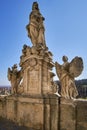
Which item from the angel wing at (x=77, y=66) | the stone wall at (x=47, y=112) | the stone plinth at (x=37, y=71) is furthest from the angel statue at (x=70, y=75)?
the stone plinth at (x=37, y=71)

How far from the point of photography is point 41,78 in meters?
11.0

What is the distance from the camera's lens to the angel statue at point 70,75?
9852mm

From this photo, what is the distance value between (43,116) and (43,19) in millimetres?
5695

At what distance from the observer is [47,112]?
34.3 ft

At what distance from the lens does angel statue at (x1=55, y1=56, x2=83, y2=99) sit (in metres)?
9.85

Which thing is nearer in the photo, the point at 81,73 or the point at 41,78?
the point at 81,73

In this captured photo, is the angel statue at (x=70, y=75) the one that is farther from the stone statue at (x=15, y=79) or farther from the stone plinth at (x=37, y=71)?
the stone statue at (x=15, y=79)

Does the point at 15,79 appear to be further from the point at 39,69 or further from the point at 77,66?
the point at 77,66

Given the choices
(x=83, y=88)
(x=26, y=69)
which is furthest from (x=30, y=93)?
(x=83, y=88)

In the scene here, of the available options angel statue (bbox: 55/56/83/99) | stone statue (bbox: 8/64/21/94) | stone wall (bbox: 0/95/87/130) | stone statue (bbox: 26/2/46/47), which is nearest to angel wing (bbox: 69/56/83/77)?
angel statue (bbox: 55/56/83/99)

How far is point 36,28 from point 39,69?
8.30 ft

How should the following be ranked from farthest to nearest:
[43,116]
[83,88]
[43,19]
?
1. [83,88]
2. [43,19]
3. [43,116]

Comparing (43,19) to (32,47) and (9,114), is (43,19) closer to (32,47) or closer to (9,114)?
(32,47)

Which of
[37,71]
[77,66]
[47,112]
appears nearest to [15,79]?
[37,71]
